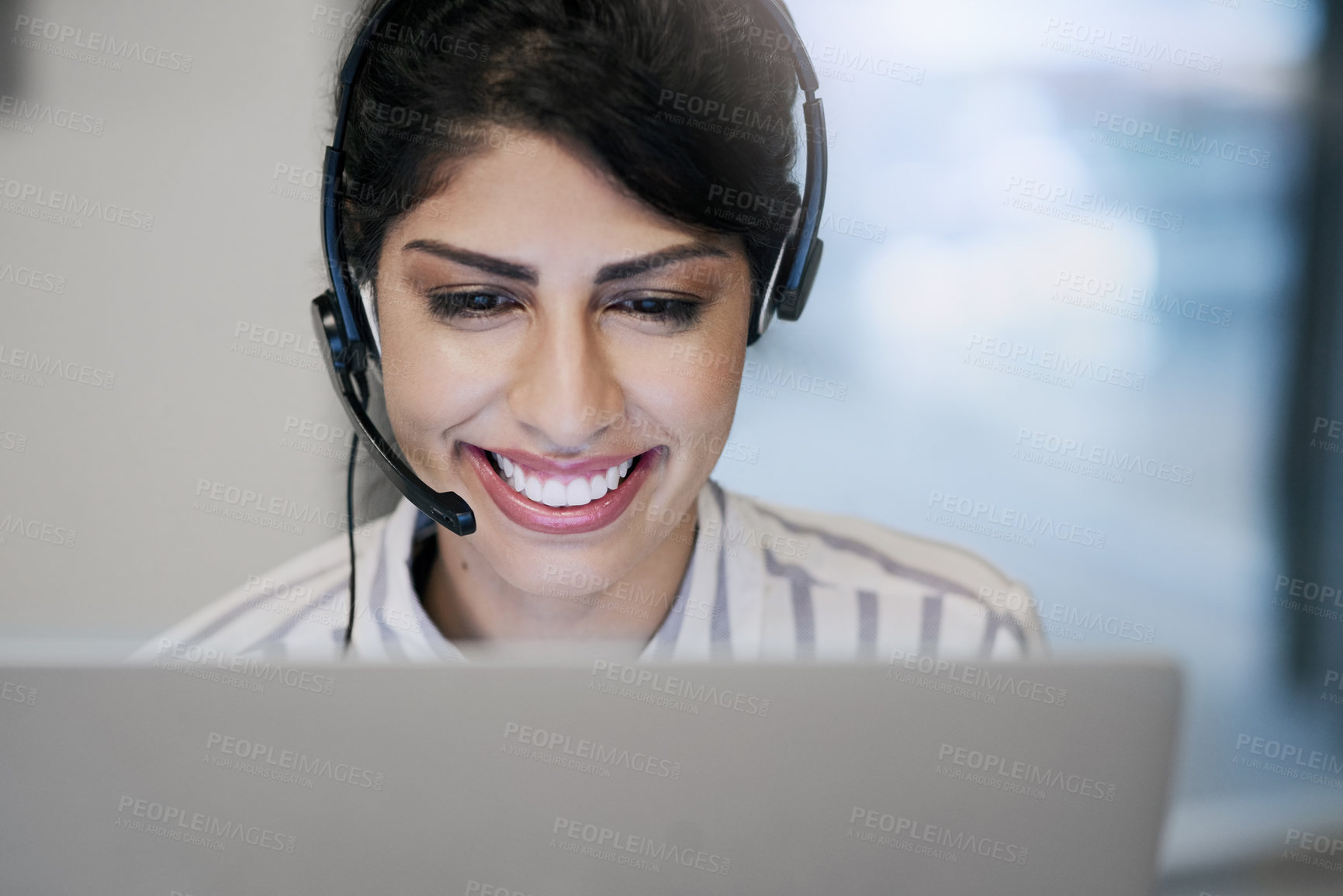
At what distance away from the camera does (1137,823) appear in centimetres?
60

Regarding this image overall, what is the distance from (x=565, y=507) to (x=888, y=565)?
47 centimetres

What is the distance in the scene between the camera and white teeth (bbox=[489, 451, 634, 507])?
1.20m

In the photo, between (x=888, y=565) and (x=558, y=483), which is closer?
(x=558, y=483)

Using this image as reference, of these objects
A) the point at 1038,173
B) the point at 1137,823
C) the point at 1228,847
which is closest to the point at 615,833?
the point at 1137,823

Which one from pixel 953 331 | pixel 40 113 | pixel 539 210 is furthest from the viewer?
pixel 953 331

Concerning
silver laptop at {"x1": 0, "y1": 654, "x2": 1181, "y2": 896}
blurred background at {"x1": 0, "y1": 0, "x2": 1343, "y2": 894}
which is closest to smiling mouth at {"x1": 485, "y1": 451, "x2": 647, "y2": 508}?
blurred background at {"x1": 0, "y1": 0, "x2": 1343, "y2": 894}

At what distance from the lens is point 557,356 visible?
107cm

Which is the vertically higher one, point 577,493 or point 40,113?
point 40,113

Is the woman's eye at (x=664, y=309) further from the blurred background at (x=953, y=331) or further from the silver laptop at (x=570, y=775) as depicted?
the silver laptop at (x=570, y=775)

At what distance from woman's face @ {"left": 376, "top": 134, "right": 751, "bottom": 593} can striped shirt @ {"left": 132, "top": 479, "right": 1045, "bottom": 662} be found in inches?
3.2

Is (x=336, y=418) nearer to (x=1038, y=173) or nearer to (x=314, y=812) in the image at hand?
(x=314, y=812)

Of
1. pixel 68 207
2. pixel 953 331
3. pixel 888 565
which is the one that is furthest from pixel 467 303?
pixel 953 331

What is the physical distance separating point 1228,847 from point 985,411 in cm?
128

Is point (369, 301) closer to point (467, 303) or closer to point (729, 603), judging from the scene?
point (467, 303)
